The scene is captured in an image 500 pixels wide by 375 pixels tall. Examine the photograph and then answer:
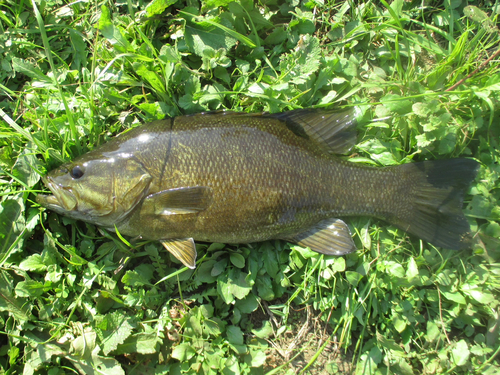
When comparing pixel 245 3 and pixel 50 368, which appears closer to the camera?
pixel 50 368

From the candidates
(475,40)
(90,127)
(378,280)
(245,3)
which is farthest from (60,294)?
(475,40)

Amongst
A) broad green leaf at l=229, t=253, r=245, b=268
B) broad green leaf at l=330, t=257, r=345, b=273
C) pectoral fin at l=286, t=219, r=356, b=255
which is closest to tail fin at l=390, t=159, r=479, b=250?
pectoral fin at l=286, t=219, r=356, b=255

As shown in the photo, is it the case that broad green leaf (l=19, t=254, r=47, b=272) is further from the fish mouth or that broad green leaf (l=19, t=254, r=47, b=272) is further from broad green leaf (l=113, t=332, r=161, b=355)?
broad green leaf (l=113, t=332, r=161, b=355)

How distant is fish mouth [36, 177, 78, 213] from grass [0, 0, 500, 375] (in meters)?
0.21

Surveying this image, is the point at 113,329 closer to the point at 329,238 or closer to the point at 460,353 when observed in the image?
the point at 329,238

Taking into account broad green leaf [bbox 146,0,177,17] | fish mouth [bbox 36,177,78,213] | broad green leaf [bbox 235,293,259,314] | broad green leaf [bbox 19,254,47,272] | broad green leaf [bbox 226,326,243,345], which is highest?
broad green leaf [bbox 146,0,177,17]

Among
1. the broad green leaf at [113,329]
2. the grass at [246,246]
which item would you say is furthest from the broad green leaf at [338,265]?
the broad green leaf at [113,329]

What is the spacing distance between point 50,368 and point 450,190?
12.2ft

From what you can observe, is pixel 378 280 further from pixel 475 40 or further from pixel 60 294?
pixel 60 294

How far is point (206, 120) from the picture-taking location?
9.02ft

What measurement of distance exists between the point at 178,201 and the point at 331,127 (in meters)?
1.51

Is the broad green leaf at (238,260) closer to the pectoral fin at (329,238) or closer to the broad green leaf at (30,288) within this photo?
the pectoral fin at (329,238)

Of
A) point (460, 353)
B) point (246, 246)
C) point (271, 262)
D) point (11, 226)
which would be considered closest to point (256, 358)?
point (271, 262)

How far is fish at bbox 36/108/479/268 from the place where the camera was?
2607mm
